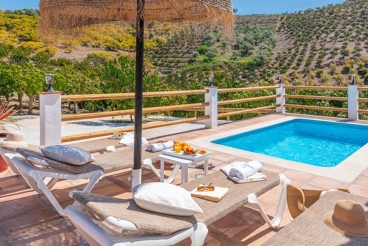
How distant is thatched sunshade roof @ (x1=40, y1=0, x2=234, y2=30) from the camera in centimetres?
215

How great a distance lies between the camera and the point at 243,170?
2.45 meters

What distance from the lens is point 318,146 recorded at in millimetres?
6262

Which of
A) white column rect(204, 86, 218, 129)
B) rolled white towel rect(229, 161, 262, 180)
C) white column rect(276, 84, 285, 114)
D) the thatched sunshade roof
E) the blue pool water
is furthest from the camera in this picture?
white column rect(276, 84, 285, 114)

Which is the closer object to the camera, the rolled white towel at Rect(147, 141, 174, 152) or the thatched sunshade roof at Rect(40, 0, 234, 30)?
the thatched sunshade roof at Rect(40, 0, 234, 30)

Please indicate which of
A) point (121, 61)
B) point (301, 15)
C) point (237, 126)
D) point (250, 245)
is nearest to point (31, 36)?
point (121, 61)

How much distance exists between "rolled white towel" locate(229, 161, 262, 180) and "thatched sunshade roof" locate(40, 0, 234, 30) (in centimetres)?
119

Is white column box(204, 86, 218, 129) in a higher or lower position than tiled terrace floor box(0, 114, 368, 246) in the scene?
higher

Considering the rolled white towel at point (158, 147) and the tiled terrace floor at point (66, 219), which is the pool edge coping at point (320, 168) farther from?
the rolled white towel at point (158, 147)

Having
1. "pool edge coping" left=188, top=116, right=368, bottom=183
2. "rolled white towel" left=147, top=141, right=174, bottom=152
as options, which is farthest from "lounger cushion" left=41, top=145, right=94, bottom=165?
"pool edge coping" left=188, top=116, right=368, bottom=183

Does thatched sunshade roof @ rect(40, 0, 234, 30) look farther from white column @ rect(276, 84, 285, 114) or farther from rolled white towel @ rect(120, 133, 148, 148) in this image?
white column @ rect(276, 84, 285, 114)

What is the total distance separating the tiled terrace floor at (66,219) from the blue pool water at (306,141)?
6.12 feet

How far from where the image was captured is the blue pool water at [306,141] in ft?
18.4

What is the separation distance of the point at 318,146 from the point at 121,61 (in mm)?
6903

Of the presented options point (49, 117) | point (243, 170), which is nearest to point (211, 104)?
point (49, 117)
